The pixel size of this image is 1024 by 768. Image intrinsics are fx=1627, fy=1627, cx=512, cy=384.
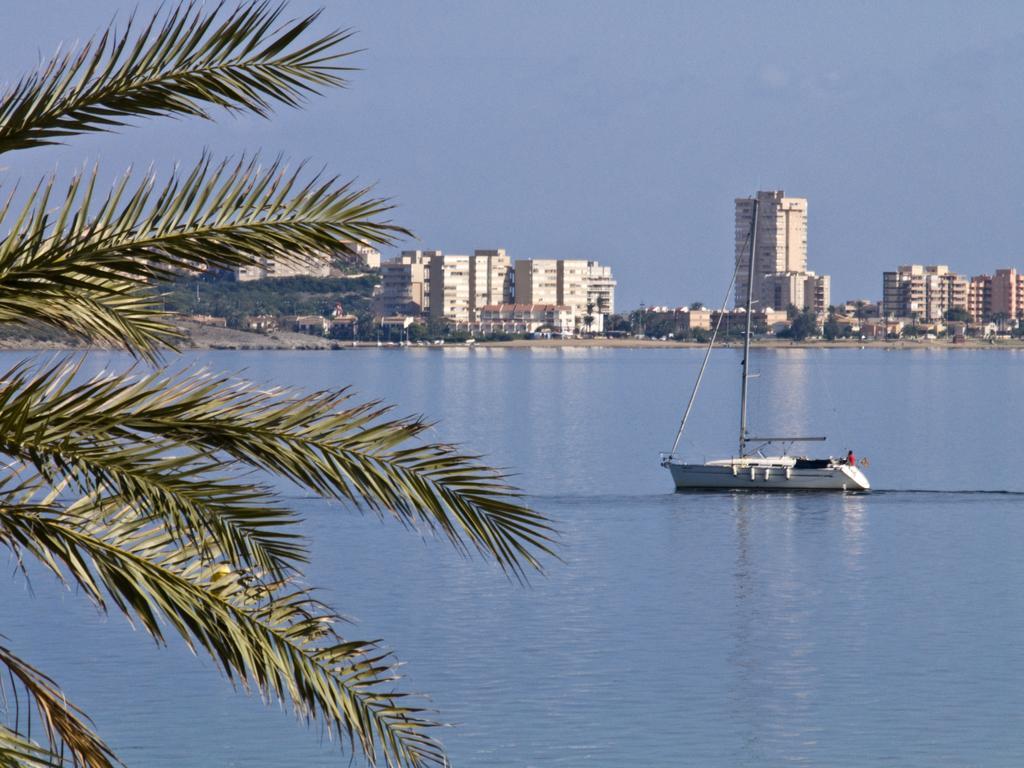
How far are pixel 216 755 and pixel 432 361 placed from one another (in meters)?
172

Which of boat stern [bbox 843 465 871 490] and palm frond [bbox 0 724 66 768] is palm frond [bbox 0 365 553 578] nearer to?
palm frond [bbox 0 724 66 768]

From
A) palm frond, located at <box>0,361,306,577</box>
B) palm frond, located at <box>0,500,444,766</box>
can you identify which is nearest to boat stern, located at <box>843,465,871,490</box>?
palm frond, located at <box>0,500,444,766</box>

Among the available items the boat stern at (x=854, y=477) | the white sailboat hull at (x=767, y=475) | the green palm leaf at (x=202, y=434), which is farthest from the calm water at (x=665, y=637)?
the green palm leaf at (x=202, y=434)

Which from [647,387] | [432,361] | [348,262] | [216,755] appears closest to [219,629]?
[348,262]

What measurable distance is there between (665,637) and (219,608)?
20.8 metres

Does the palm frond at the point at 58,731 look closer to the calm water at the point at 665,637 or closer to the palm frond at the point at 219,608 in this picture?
the palm frond at the point at 219,608

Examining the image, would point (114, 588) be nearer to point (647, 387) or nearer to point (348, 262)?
point (348, 262)

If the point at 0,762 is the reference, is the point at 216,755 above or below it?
below

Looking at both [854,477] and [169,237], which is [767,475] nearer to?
[854,477]

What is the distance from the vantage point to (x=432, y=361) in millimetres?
190000

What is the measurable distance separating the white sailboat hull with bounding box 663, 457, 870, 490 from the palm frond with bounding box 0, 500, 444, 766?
4015 cm

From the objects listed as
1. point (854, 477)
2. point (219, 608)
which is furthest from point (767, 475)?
point (219, 608)

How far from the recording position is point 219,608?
237 inches

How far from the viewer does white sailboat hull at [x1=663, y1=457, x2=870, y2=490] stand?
45812mm
